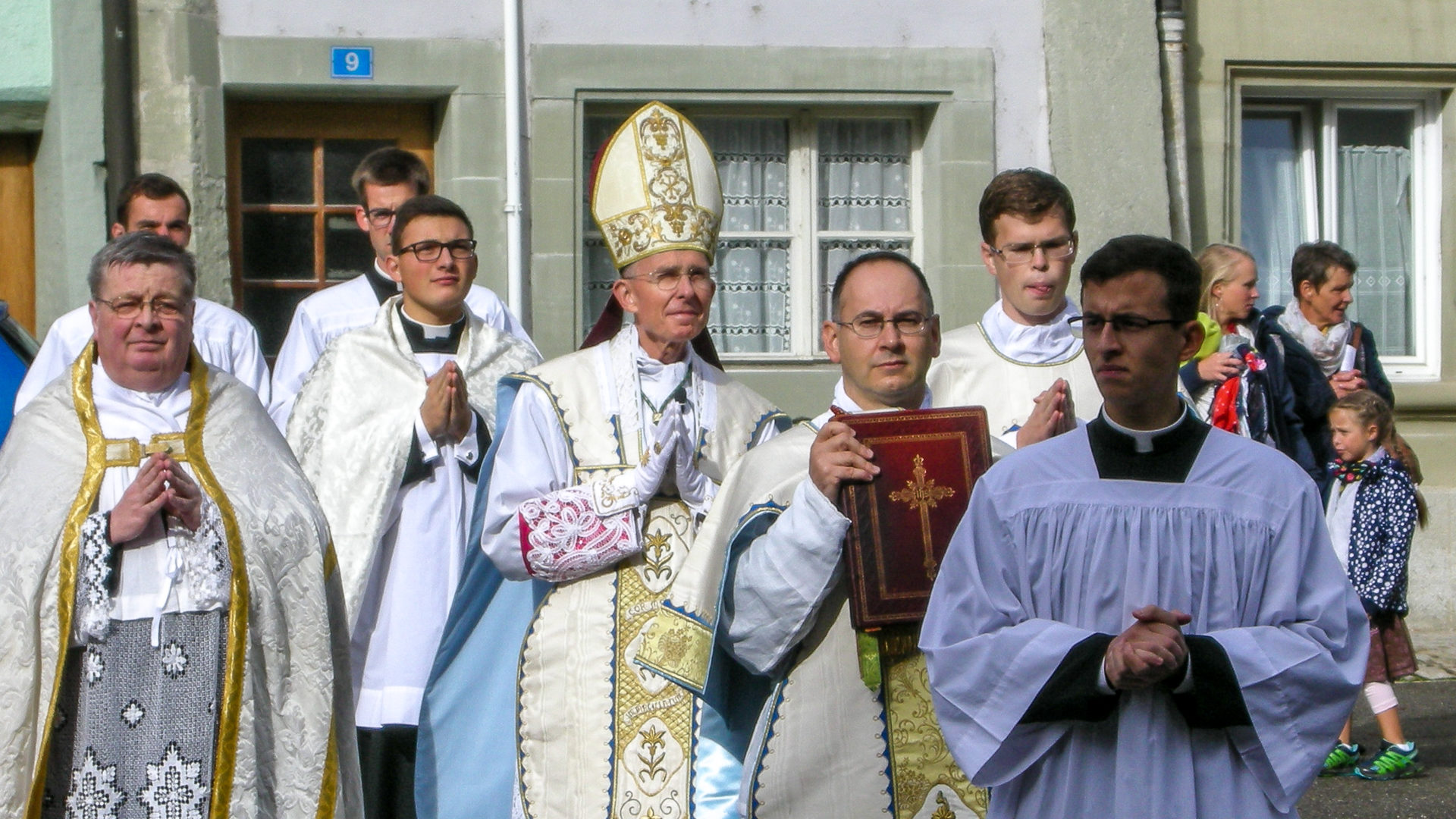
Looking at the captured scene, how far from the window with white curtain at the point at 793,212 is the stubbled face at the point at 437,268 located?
4.27 meters

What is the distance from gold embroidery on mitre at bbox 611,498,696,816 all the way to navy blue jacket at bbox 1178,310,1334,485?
3.35m

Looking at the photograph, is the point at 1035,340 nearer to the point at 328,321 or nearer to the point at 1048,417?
the point at 1048,417

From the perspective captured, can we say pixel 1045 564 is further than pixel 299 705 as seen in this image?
No

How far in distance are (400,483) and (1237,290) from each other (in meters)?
3.35

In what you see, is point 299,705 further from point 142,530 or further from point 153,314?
point 153,314

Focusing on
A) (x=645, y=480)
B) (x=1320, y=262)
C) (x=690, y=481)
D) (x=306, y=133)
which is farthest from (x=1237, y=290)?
(x=306, y=133)

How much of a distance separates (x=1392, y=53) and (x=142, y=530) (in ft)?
26.7

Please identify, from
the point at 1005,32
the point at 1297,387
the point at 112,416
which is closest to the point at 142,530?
the point at 112,416

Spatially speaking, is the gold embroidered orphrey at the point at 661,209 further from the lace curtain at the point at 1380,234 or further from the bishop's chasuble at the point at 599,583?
the lace curtain at the point at 1380,234

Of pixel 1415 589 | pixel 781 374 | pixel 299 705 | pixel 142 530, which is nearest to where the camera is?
pixel 142 530

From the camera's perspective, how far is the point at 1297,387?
7535mm

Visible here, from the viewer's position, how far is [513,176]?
927 centimetres

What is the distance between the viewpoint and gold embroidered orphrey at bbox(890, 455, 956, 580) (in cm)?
372

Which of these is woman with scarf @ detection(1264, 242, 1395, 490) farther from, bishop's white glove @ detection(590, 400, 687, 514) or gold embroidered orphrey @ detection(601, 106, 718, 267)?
bishop's white glove @ detection(590, 400, 687, 514)
